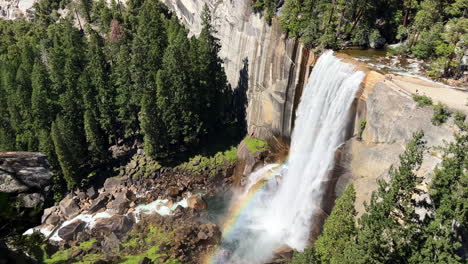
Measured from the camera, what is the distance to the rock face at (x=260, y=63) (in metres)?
43.9

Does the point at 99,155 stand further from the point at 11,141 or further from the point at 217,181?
the point at 217,181

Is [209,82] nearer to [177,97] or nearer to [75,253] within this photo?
[177,97]

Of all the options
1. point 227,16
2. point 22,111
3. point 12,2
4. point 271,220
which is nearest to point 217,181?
point 271,220

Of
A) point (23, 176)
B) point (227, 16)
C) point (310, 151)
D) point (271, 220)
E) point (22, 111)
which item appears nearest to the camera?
point (23, 176)

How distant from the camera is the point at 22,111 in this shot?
168ft

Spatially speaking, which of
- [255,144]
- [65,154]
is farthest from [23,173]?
[255,144]

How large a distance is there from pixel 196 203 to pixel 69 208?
17299 mm

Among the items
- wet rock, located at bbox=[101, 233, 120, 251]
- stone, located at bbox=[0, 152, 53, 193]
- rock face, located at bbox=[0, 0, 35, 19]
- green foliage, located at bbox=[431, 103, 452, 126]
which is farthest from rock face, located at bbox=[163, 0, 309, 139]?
rock face, located at bbox=[0, 0, 35, 19]

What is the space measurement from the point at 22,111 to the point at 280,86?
38.9 meters

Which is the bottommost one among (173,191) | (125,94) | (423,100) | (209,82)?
(173,191)

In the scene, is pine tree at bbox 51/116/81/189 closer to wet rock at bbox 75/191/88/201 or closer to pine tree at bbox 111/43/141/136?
wet rock at bbox 75/191/88/201

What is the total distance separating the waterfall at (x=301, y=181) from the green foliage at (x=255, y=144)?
20.4 feet

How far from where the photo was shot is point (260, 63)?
1944 inches

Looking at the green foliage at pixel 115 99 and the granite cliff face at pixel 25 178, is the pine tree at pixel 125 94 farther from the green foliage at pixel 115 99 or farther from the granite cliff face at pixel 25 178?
the granite cliff face at pixel 25 178
